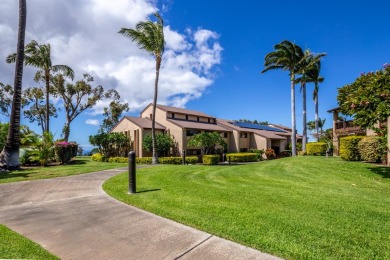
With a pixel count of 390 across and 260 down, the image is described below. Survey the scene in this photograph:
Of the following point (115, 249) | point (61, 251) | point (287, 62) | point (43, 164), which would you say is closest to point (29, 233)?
point (61, 251)

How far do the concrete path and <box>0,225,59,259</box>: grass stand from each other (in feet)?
0.50

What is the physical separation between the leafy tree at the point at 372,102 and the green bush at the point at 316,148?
19518 mm

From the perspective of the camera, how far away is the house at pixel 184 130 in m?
31.4

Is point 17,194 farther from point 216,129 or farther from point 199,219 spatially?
point 216,129

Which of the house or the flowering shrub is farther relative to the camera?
the house

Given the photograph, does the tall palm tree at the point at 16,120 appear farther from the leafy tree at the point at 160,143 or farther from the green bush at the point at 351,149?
the green bush at the point at 351,149

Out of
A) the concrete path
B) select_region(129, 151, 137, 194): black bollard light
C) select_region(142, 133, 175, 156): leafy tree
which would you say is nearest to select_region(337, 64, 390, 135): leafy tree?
the concrete path

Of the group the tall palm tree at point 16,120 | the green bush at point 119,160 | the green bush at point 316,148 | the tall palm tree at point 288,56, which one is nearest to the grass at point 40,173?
the tall palm tree at point 16,120

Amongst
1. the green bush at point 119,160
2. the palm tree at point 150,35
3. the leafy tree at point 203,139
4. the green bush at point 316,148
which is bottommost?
the green bush at point 119,160

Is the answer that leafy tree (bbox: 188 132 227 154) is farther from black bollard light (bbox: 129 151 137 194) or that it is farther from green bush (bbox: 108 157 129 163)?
black bollard light (bbox: 129 151 137 194)

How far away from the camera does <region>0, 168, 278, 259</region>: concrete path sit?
369 cm

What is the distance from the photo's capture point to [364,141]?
651 inches

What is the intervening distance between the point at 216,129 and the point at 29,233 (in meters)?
32.5

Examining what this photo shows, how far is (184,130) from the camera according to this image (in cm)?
3125
